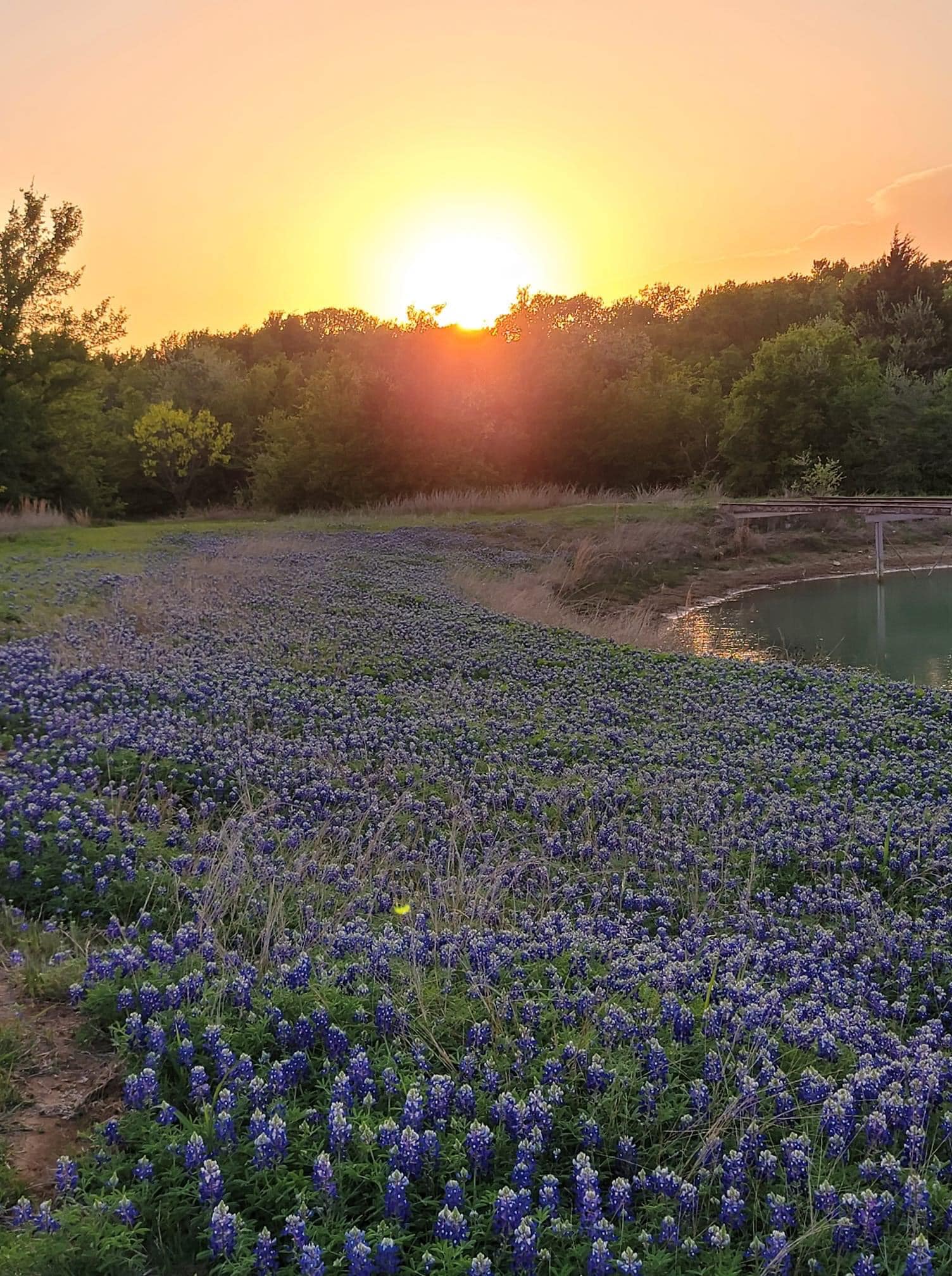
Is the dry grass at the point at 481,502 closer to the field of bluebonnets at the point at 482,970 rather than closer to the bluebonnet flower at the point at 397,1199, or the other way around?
the field of bluebonnets at the point at 482,970

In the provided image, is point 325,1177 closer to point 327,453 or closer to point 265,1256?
point 265,1256

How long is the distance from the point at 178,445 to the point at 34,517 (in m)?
13.8

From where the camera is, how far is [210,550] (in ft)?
75.2

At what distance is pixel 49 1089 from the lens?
140 inches

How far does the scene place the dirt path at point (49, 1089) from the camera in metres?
3.21

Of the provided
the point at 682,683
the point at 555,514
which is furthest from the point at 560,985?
the point at 555,514

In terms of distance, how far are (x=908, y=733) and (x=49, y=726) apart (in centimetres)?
751

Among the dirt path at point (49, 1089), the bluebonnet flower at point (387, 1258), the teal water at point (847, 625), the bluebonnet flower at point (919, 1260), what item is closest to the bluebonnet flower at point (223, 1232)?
the bluebonnet flower at point (387, 1258)

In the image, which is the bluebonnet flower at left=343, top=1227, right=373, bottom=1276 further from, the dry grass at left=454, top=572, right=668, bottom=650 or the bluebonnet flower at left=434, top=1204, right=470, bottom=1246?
the dry grass at left=454, top=572, right=668, bottom=650

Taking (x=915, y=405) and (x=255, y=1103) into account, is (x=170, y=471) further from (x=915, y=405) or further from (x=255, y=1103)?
(x=255, y=1103)

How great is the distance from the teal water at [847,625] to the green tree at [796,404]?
13882 mm

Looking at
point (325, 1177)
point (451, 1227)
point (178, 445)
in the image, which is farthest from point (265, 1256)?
point (178, 445)

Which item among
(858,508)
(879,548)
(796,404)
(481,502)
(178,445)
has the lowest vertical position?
(879,548)

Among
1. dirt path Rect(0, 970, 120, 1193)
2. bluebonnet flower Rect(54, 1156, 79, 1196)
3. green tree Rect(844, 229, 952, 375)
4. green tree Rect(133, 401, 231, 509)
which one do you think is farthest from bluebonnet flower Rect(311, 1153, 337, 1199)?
green tree Rect(844, 229, 952, 375)
